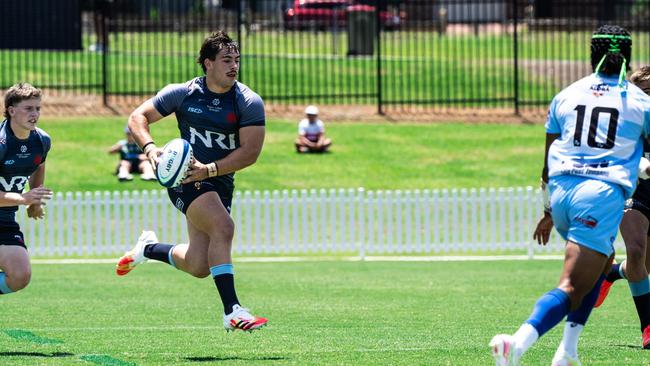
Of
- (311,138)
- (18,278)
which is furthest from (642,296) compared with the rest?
(311,138)

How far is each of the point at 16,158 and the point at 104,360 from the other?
6.15 feet

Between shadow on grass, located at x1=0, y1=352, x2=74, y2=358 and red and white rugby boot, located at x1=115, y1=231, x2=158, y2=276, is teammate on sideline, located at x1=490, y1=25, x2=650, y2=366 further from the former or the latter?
red and white rugby boot, located at x1=115, y1=231, x2=158, y2=276

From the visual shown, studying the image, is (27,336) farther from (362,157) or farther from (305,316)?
(362,157)

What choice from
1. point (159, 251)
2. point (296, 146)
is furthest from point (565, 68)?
point (159, 251)

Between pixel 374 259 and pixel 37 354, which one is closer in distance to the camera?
pixel 37 354

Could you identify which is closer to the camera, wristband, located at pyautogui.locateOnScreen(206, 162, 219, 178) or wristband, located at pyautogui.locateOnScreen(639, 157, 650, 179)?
wristband, located at pyautogui.locateOnScreen(639, 157, 650, 179)

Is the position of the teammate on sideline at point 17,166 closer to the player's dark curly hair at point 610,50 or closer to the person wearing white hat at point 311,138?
the player's dark curly hair at point 610,50

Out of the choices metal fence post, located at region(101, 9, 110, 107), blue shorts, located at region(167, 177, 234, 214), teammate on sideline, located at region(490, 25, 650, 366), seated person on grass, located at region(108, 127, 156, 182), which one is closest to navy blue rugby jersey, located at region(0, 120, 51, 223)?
blue shorts, located at region(167, 177, 234, 214)

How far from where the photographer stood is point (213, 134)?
9.12m

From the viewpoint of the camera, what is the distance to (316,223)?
20.1 m

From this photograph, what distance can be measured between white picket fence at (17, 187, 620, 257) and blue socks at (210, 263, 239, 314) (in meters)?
10.8

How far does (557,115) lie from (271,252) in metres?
13.6

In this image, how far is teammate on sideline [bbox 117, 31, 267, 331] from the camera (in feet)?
29.3

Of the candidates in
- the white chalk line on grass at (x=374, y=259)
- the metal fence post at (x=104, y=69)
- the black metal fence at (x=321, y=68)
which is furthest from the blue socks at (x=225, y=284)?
the metal fence post at (x=104, y=69)
